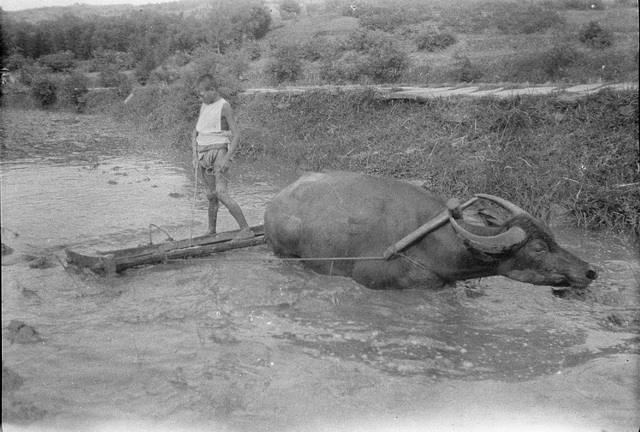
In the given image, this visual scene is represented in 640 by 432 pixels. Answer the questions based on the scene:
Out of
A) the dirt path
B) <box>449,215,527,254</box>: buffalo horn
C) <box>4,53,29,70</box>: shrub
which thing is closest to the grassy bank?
the dirt path

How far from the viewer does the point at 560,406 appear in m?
3.21

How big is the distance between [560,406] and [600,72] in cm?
701

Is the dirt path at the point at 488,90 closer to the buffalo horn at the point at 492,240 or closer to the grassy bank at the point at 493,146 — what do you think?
the grassy bank at the point at 493,146

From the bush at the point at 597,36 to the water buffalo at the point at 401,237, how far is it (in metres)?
6.04

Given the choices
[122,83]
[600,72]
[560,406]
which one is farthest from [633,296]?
[122,83]

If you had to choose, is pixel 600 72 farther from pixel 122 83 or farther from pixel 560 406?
pixel 122 83

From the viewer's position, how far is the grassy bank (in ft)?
20.9

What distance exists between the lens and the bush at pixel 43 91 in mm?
13072

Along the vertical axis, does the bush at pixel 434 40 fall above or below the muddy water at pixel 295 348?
above

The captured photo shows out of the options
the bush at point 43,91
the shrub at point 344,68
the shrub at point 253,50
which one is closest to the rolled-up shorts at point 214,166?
the shrub at point 344,68

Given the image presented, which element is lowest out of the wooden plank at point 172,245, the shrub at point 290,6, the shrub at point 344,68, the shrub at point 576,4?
the wooden plank at point 172,245

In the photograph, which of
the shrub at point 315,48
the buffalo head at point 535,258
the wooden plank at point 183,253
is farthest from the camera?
the shrub at point 315,48

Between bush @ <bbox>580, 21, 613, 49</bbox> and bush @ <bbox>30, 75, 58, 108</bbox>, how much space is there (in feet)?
35.7

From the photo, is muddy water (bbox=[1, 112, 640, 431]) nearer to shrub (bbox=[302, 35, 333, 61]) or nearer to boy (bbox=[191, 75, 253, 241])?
boy (bbox=[191, 75, 253, 241])
